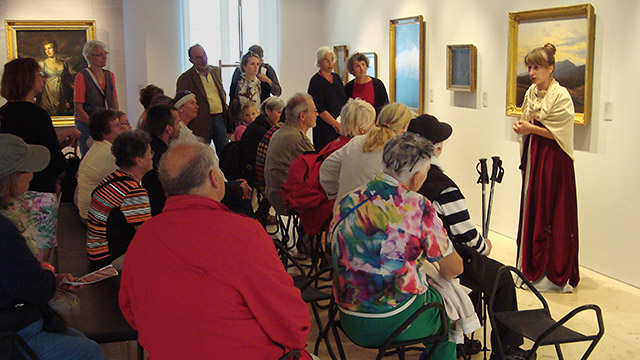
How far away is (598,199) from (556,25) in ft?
5.27

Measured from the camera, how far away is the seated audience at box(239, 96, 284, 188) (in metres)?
6.60

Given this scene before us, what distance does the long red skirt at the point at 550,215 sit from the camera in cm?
550

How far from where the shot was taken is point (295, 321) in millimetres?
2451

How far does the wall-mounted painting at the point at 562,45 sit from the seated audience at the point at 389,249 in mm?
3305

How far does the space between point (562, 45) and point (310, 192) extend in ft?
9.21

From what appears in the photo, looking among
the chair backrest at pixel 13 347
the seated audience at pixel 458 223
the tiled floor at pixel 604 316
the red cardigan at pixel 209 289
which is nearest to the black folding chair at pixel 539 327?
the seated audience at pixel 458 223

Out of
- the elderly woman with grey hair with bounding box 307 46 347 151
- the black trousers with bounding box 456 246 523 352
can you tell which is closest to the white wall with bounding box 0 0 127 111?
the elderly woman with grey hair with bounding box 307 46 347 151

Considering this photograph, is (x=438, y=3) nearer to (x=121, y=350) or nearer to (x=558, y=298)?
(x=558, y=298)

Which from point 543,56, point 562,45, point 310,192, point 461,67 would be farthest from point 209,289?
point 461,67

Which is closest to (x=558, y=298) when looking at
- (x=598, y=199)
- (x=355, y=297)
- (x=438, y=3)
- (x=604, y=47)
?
(x=598, y=199)

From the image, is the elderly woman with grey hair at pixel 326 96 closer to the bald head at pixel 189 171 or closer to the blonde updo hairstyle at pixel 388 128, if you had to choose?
the blonde updo hairstyle at pixel 388 128

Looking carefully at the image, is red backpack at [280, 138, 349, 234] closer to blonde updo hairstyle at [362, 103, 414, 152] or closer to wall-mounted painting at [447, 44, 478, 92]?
blonde updo hairstyle at [362, 103, 414, 152]

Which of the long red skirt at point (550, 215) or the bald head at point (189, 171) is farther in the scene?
the long red skirt at point (550, 215)

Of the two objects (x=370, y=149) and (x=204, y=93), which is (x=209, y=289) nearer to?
(x=370, y=149)
